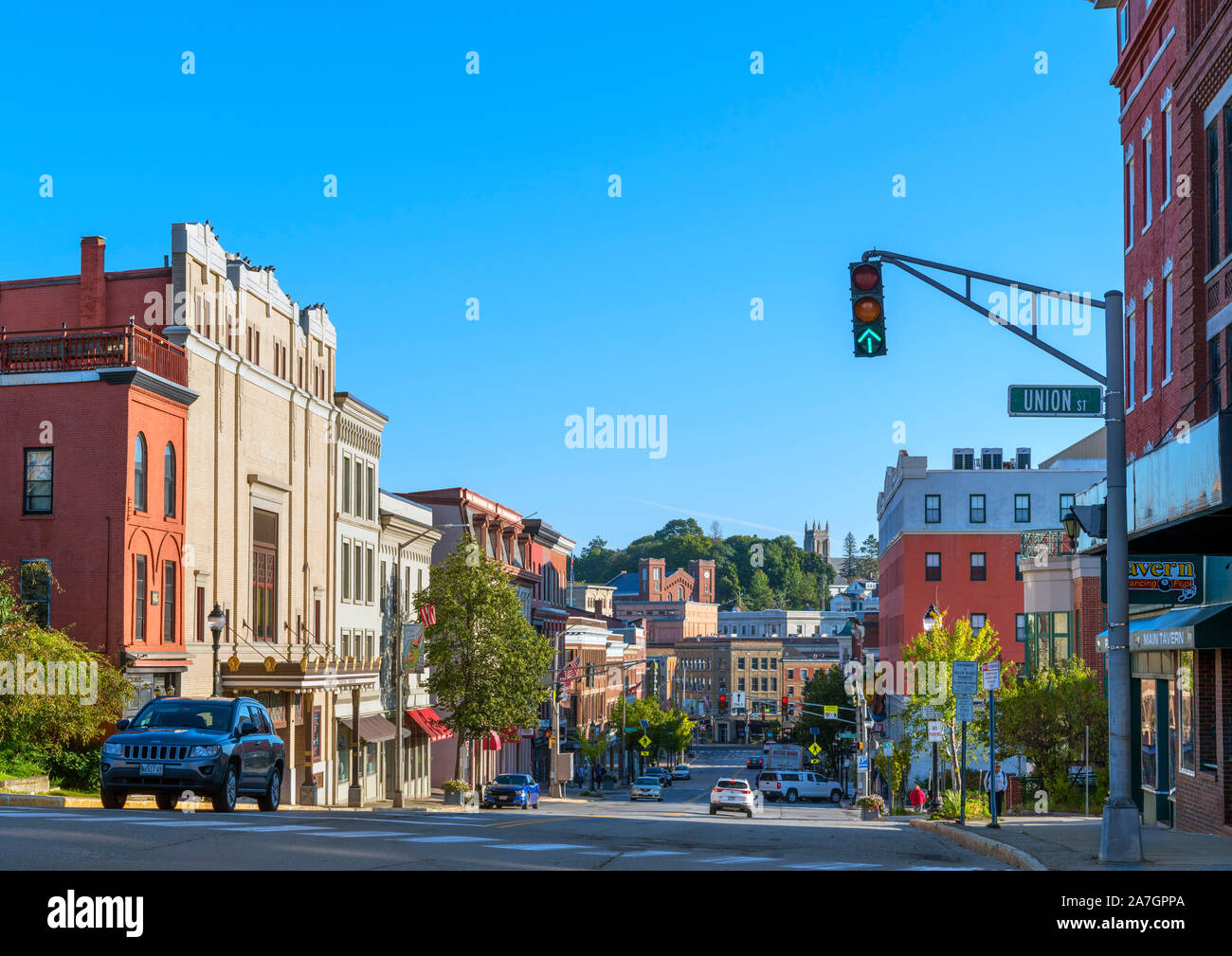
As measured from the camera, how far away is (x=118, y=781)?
20125 millimetres

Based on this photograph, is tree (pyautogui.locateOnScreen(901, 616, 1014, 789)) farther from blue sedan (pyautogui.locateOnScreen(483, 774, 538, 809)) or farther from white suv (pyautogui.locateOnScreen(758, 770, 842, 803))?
white suv (pyautogui.locateOnScreen(758, 770, 842, 803))

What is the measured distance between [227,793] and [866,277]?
11.7 meters

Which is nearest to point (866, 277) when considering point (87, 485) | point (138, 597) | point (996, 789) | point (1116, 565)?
point (1116, 565)

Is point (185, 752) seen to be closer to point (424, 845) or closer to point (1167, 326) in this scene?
point (424, 845)

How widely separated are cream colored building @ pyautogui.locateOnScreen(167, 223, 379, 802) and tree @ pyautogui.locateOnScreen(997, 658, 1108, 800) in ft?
72.9

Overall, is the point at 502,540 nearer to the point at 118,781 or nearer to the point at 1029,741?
the point at 1029,741

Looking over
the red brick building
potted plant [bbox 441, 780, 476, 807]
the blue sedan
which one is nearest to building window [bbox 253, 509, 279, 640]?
the red brick building

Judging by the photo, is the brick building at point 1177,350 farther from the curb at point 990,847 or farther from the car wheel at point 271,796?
the car wheel at point 271,796

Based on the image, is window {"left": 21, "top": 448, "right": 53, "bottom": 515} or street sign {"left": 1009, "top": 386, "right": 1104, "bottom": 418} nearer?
street sign {"left": 1009, "top": 386, "right": 1104, "bottom": 418}

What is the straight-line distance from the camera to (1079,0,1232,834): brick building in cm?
2280

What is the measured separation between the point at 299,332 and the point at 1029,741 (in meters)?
28.8

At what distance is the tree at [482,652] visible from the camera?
56.2 metres

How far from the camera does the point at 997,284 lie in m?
17.7
